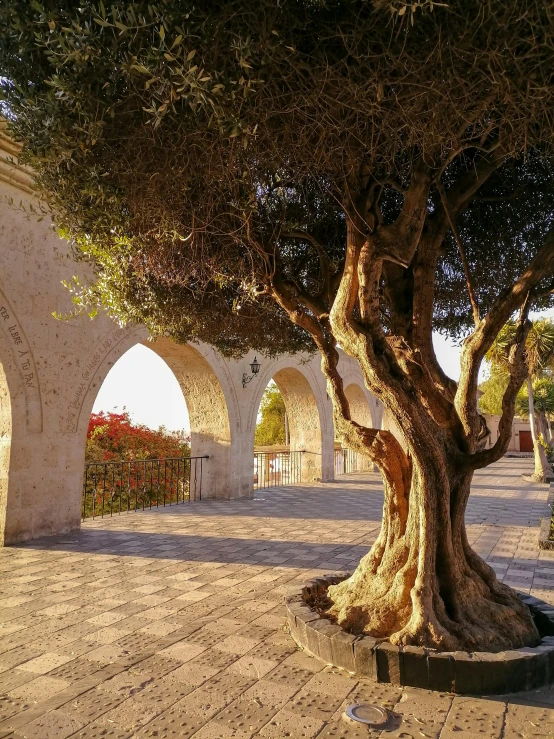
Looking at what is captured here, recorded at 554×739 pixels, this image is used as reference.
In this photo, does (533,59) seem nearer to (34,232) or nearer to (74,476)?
(34,232)

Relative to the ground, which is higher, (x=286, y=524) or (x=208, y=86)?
(x=208, y=86)

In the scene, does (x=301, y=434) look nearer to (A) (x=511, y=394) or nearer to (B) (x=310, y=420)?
(B) (x=310, y=420)

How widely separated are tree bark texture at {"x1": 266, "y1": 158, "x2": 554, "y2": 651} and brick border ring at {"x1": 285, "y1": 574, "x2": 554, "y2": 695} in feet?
0.56

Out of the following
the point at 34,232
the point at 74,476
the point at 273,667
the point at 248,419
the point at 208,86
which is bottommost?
the point at 273,667

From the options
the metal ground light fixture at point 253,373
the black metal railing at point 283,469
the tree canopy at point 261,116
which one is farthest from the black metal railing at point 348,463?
the tree canopy at point 261,116

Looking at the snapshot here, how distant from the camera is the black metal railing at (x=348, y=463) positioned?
21.5 meters

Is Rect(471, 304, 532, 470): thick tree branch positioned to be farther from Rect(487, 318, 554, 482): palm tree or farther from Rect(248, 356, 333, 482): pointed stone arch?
Rect(487, 318, 554, 482): palm tree

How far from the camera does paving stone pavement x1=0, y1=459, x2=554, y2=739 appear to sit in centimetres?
254

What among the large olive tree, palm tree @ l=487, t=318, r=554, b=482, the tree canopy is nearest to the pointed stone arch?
palm tree @ l=487, t=318, r=554, b=482

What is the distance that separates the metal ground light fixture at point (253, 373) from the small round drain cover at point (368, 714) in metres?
9.70

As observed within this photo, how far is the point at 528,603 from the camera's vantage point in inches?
149

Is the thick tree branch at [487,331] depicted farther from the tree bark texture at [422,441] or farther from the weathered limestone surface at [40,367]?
the weathered limestone surface at [40,367]

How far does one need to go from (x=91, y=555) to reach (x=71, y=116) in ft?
16.2

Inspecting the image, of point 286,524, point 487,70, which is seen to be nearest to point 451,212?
point 487,70
